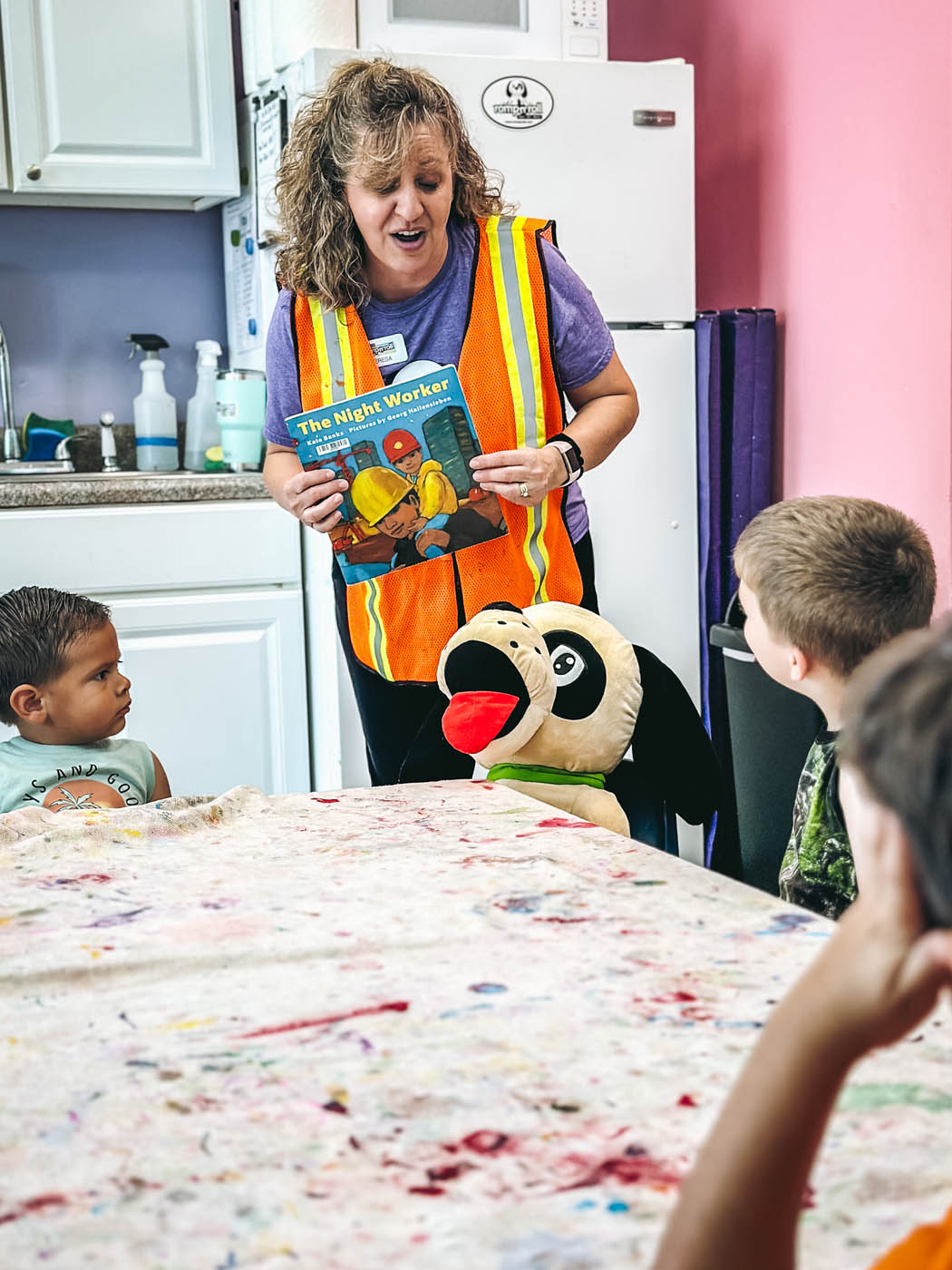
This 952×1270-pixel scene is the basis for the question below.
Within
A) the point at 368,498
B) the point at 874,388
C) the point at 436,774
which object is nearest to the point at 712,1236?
the point at 436,774

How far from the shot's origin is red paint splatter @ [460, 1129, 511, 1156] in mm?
616

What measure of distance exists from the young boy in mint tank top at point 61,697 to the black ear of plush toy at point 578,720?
1.67ft

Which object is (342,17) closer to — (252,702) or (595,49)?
(595,49)

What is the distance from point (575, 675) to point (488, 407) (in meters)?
0.51

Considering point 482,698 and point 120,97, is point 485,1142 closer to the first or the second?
point 482,698

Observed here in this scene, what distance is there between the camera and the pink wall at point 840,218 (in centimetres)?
231

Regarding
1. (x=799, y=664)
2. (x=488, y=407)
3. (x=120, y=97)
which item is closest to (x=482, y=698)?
(x=799, y=664)

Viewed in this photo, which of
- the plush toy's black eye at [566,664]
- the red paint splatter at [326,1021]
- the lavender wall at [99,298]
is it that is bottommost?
the red paint splatter at [326,1021]

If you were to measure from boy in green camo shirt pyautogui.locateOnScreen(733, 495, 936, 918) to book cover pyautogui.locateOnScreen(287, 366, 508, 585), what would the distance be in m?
0.54

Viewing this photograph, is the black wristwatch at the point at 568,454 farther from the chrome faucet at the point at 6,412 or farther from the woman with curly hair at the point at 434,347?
the chrome faucet at the point at 6,412

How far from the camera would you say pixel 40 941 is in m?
0.91

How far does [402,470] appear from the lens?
5.77 feet

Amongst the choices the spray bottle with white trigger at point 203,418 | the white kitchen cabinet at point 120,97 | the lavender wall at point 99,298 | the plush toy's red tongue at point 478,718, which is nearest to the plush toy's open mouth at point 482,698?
the plush toy's red tongue at point 478,718

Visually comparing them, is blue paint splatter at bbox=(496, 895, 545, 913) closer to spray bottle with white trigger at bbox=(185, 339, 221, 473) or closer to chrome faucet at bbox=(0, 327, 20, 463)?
spray bottle with white trigger at bbox=(185, 339, 221, 473)
